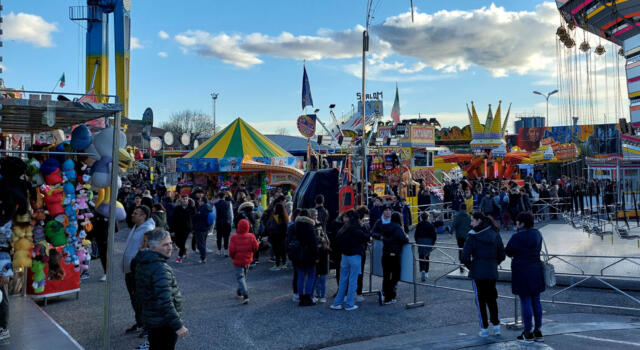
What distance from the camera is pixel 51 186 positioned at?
5836 mm

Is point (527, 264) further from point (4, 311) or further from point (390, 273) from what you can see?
point (4, 311)

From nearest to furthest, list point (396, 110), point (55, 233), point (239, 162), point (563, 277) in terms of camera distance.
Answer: point (55, 233) < point (563, 277) < point (239, 162) < point (396, 110)

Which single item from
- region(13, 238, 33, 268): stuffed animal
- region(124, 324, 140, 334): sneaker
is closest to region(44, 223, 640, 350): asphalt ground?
region(124, 324, 140, 334): sneaker

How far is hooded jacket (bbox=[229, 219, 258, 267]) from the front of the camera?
8227 millimetres

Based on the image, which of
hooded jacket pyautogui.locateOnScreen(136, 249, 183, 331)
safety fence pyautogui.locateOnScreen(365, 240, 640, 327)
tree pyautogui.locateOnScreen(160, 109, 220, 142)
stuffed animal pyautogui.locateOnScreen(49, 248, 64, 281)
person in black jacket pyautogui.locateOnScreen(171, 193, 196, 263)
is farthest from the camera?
tree pyautogui.locateOnScreen(160, 109, 220, 142)

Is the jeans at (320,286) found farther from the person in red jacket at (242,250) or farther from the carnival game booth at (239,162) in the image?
the carnival game booth at (239,162)

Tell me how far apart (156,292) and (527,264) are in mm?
4248

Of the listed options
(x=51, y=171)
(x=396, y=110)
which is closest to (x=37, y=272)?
(x=51, y=171)

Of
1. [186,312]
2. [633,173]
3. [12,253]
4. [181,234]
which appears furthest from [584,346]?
[633,173]

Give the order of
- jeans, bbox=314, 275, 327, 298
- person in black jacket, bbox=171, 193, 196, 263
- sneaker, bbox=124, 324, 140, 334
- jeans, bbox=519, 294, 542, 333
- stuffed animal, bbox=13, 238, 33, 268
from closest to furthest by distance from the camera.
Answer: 1. stuffed animal, bbox=13, 238, 33, 268
2. jeans, bbox=519, 294, 542, 333
3. sneaker, bbox=124, 324, 140, 334
4. jeans, bbox=314, 275, 327, 298
5. person in black jacket, bbox=171, 193, 196, 263

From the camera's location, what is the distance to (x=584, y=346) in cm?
601

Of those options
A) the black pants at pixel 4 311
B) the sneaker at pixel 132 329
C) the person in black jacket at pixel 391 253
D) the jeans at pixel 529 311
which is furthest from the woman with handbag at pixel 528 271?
the black pants at pixel 4 311

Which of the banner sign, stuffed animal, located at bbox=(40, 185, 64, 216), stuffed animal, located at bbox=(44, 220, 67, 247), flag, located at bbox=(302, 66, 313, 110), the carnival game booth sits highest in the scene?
flag, located at bbox=(302, 66, 313, 110)

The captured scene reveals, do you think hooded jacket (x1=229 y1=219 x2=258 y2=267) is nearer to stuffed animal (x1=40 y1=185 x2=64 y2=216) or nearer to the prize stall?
the prize stall
